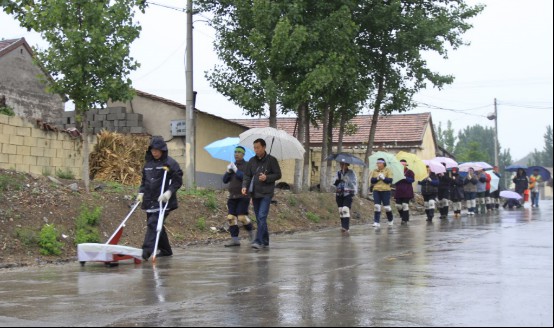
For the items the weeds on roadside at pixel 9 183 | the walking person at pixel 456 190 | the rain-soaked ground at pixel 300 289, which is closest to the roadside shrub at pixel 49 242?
the rain-soaked ground at pixel 300 289

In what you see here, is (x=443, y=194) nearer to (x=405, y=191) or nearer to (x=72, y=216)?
(x=405, y=191)

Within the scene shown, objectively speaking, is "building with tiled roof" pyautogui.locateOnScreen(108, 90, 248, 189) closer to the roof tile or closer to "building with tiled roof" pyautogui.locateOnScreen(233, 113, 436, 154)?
"building with tiled roof" pyautogui.locateOnScreen(233, 113, 436, 154)

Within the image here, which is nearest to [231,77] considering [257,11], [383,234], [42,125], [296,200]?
[257,11]

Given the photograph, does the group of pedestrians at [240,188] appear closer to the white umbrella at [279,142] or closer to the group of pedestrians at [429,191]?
the group of pedestrians at [429,191]

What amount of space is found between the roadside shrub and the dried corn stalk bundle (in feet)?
34.2

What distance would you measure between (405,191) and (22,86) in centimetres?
1839

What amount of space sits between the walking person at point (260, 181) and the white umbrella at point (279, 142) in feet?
6.46

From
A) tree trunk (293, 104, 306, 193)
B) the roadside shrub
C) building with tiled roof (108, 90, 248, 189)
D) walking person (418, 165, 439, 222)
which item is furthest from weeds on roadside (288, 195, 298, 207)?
the roadside shrub

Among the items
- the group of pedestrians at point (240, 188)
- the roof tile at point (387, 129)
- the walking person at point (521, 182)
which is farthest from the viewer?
the roof tile at point (387, 129)

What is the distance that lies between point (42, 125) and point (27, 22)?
4.51 m

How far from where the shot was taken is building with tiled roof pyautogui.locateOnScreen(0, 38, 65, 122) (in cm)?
3030

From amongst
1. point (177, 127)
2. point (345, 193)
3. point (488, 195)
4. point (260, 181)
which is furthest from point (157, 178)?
point (488, 195)

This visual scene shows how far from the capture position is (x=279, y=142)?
15.3 metres

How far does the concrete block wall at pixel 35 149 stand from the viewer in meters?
17.6
